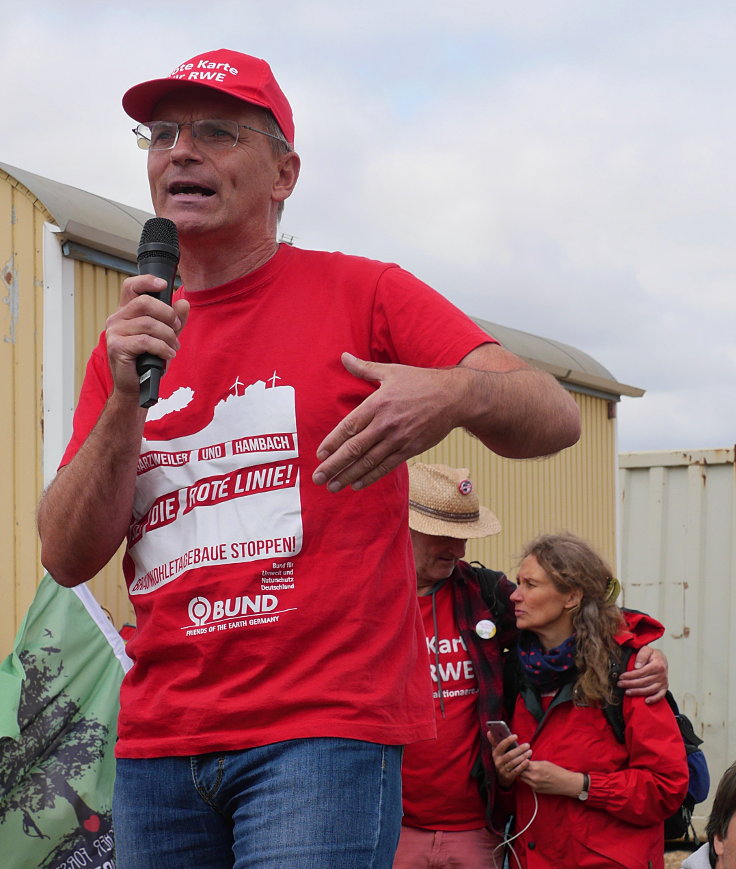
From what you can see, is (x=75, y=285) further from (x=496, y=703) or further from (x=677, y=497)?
(x=677, y=497)

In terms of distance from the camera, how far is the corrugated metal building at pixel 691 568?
28.0ft

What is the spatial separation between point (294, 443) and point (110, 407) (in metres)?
0.30

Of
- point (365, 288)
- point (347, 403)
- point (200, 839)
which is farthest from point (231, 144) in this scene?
point (200, 839)

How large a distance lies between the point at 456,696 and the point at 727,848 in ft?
4.05

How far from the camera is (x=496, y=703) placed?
407 centimetres

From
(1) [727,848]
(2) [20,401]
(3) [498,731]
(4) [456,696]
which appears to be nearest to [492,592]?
(4) [456,696]

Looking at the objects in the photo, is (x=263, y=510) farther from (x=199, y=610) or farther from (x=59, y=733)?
(x=59, y=733)

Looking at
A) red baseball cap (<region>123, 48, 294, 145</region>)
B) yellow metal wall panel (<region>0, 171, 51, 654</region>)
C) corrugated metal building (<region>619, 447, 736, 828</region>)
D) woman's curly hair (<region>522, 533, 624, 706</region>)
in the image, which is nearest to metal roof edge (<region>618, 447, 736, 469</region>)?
corrugated metal building (<region>619, 447, 736, 828</region>)

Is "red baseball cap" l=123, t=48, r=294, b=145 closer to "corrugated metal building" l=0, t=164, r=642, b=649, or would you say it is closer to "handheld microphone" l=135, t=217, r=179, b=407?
"handheld microphone" l=135, t=217, r=179, b=407

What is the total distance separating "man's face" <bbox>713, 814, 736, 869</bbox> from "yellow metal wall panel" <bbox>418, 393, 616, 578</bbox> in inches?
117

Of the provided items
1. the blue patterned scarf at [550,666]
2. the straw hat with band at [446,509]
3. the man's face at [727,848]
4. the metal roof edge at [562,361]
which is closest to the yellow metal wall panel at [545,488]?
the metal roof edge at [562,361]

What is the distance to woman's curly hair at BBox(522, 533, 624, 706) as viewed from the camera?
398 cm

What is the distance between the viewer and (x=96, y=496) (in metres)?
1.87

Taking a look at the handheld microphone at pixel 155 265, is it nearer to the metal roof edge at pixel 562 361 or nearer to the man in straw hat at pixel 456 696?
the man in straw hat at pixel 456 696
